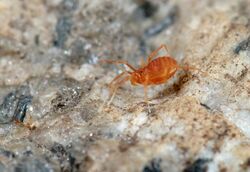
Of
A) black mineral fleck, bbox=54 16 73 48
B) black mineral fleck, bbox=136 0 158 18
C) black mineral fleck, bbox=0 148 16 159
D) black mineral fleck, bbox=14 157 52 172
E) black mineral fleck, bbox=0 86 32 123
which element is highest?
black mineral fleck, bbox=136 0 158 18

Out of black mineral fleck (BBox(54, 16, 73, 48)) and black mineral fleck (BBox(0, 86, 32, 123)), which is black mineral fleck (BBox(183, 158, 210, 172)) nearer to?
black mineral fleck (BBox(0, 86, 32, 123))

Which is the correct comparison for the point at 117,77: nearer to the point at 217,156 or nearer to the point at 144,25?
the point at 144,25

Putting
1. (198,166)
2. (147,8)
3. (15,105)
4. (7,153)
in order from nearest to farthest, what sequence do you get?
1. (198,166)
2. (7,153)
3. (15,105)
4. (147,8)

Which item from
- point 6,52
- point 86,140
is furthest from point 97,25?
point 86,140

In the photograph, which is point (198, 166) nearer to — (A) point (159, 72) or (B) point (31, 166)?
(A) point (159, 72)

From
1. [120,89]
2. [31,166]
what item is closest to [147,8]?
[120,89]

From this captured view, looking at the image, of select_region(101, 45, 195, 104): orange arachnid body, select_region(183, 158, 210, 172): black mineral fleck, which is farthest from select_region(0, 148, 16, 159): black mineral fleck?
select_region(183, 158, 210, 172): black mineral fleck

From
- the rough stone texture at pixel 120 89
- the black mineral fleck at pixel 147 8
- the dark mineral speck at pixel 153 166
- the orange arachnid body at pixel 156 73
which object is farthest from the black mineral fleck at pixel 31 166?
the black mineral fleck at pixel 147 8

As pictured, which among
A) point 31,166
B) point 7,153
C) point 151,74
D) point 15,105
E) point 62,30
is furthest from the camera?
point 62,30
